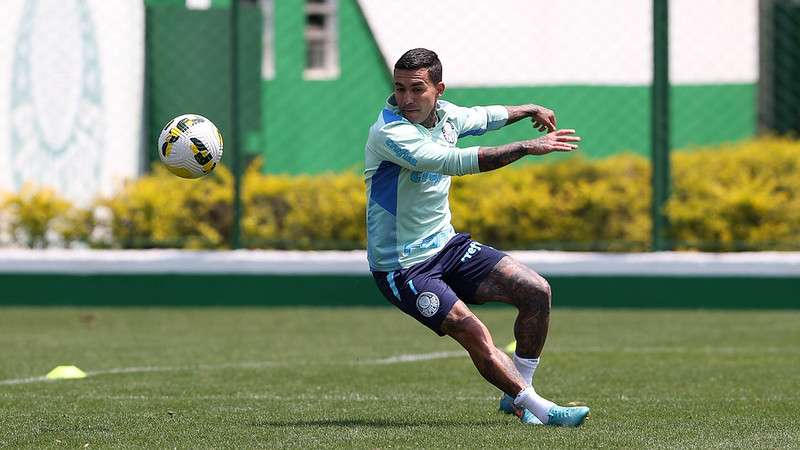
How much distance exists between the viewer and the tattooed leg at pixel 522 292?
7.78 metres

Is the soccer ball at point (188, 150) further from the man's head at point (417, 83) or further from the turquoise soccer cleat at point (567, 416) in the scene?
the turquoise soccer cleat at point (567, 416)

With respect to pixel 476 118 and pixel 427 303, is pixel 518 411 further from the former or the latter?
pixel 476 118

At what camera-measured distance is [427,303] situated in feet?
24.9

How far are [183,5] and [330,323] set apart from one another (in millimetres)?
7274

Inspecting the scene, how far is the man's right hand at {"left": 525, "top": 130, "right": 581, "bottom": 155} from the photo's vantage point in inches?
283

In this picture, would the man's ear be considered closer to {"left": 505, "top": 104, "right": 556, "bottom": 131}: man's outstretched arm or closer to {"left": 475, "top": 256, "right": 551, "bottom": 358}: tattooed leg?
{"left": 505, "top": 104, "right": 556, "bottom": 131}: man's outstretched arm

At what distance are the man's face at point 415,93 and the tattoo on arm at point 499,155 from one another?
0.49 m

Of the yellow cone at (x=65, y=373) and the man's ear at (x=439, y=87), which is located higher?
the man's ear at (x=439, y=87)

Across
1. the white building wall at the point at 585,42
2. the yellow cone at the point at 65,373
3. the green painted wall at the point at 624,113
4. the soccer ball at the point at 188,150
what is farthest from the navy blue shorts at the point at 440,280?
the white building wall at the point at 585,42

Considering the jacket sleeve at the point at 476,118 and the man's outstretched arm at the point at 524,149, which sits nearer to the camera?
the man's outstretched arm at the point at 524,149

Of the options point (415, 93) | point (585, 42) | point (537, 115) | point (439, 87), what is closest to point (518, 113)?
point (537, 115)

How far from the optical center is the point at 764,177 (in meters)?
15.8

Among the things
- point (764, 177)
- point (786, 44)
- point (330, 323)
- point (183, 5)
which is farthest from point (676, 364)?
point (183, 5)

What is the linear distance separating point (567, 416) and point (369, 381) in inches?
102
